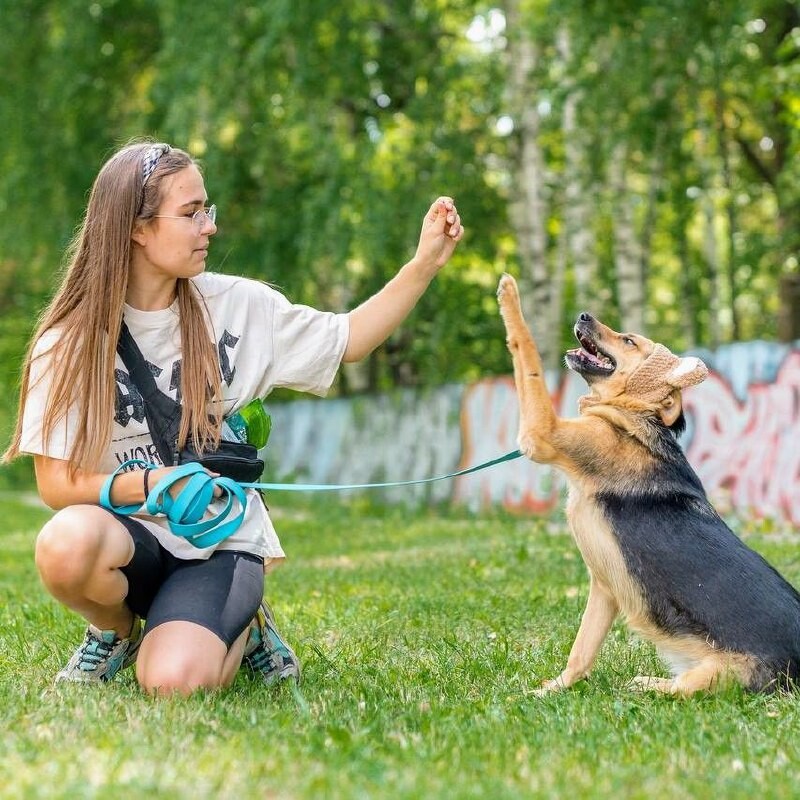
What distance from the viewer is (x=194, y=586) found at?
3.95 meters

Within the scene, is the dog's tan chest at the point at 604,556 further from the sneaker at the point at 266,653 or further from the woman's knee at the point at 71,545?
the woman's knee at the point at 71,545

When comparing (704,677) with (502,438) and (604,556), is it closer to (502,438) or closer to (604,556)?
(604,556)

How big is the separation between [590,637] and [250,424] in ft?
4.85

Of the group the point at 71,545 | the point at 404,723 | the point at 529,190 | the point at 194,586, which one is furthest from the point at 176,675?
the point at 529,190

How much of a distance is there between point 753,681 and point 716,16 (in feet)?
31.0

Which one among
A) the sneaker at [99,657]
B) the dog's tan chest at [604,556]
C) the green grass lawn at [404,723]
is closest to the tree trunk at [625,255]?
the green grass lawn at [404,723]

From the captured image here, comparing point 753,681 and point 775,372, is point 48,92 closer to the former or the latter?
point 775,372

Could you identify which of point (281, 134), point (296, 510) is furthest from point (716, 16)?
point (296, 510)

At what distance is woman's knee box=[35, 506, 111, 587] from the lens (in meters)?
3.75

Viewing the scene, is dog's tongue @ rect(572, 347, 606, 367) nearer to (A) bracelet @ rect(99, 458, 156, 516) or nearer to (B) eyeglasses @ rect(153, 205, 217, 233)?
(B) eyeglasses @ rect(153, 205, 217, 233)

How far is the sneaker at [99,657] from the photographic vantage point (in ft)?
13.8

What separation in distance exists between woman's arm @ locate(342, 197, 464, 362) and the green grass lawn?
127cm

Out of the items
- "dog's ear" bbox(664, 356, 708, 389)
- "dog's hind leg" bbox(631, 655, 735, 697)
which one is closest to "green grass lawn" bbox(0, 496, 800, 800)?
"dog's hind leg" bbox(631, 655, 735, 697)

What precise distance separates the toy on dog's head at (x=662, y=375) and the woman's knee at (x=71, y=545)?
2154 millimetres
